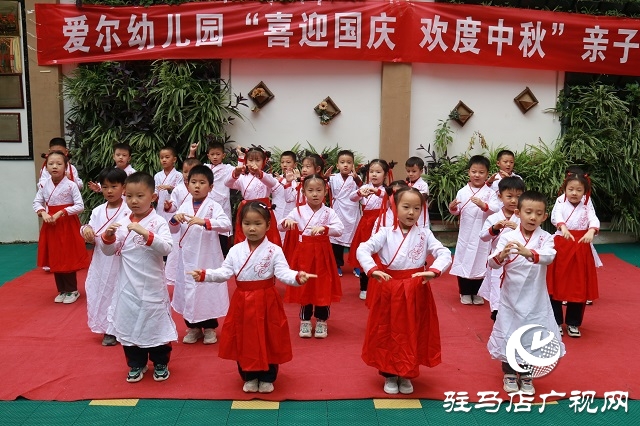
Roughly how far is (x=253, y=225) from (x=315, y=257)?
1197 millimetres

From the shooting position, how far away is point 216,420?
3.42 m

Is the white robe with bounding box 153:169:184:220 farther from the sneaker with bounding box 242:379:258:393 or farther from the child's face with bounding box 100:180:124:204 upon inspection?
A: the sneaker with bounding box 242:379:258:393

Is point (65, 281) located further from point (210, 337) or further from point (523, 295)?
point (523, 295)

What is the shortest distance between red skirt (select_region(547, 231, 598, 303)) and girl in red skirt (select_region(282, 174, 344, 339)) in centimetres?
172

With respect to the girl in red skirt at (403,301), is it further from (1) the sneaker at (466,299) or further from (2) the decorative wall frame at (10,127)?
(2) the decorative wall frame at (10,127)

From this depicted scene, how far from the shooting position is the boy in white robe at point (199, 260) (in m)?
4.46

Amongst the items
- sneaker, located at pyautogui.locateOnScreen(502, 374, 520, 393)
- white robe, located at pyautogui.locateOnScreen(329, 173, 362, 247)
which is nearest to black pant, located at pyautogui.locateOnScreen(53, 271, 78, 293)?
white robe, located at pyautogui.locateOnScreen(329, 173, 362, 247)

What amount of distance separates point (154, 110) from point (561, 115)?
5.47 m

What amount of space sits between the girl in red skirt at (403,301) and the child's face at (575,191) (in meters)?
1.72

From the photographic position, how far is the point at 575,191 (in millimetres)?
4852

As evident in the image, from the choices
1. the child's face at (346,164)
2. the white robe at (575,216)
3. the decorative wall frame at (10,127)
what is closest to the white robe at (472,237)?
the white robe at (575,216)

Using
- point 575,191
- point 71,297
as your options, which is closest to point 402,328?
point 575,191

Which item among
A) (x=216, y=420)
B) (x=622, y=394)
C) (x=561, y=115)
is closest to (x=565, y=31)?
(x=561, y=115)

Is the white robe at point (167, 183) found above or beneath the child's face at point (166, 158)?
beneath
